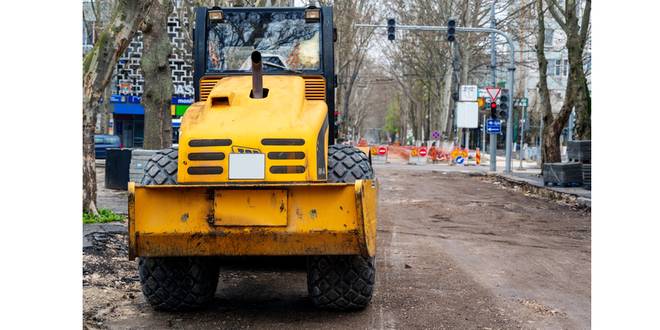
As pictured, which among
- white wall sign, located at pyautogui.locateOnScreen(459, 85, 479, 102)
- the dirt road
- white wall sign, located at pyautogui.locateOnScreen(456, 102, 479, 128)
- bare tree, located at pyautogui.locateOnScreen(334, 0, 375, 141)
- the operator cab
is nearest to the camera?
the dirt road

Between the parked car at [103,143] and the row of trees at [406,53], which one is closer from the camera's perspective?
the row of trees at [406,53]

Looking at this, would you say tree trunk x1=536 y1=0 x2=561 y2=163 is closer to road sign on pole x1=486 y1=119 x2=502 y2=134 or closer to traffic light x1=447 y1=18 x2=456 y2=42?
traffic light x1=447 y1=18 x2=456 y2=42

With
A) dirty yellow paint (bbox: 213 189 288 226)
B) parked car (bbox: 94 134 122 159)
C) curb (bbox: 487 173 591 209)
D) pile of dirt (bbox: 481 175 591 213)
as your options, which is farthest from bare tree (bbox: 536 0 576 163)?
dirty yellow paint (bbox: 213 189 288 226)

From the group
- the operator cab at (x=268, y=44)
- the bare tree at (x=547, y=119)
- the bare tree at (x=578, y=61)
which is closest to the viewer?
the operator cab at (x=268, y=44)

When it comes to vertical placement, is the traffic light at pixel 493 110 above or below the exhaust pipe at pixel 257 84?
above

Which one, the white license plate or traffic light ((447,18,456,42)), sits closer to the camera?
the white license plate

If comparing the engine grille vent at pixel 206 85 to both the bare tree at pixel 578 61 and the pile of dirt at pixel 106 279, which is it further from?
the bare tree at pixel 578 61

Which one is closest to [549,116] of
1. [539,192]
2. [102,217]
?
[539,192]

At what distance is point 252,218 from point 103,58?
6659 millimetres

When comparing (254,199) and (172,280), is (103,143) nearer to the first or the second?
(172,280)

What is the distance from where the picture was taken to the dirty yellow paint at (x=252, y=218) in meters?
6.58

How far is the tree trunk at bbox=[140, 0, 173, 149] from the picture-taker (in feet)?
63.8

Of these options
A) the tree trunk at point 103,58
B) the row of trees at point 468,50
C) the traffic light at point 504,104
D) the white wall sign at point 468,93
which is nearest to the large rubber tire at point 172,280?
the tree trunk at point 103,58
